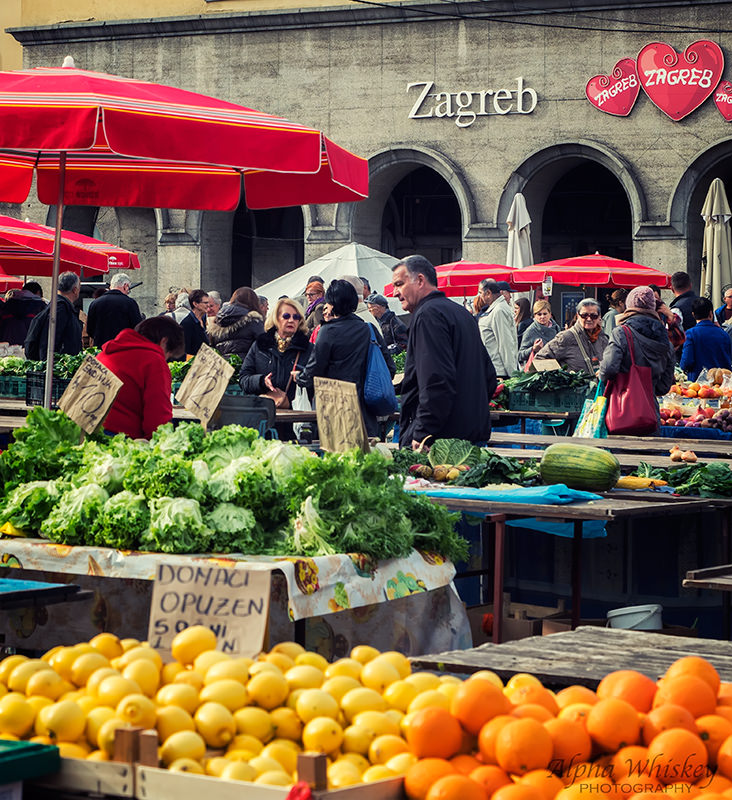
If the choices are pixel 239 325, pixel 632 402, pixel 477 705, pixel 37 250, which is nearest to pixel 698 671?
pixel 477 705

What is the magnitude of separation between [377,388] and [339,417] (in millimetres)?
2959

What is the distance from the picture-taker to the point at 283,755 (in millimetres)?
2727

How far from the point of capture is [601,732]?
282 cm

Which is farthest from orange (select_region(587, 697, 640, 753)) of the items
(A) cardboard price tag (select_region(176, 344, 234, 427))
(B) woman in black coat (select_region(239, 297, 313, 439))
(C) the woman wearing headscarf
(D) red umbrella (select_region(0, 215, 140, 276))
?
(D) red umbrella (select_region(0, 215, 140, 276))

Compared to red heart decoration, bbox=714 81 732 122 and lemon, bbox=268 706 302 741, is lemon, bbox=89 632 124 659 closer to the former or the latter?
lemon, bbox=268 706 302 741

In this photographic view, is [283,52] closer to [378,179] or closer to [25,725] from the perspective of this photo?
[378,179]

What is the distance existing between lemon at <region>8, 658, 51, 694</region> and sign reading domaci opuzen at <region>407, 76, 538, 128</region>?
70.5 ft

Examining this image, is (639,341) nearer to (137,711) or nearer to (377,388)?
(377,388)

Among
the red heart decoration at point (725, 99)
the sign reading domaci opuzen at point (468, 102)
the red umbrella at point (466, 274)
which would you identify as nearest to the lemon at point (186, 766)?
the red umbrella at point (466, 274)

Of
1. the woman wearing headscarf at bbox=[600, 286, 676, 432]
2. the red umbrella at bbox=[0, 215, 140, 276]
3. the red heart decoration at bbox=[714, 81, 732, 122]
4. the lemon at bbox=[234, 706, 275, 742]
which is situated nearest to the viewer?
the lemon at bbox=[234, 706, 275, 742]

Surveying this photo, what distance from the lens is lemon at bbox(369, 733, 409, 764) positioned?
2732mm

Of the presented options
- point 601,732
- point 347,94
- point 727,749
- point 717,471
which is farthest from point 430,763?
point 347,94

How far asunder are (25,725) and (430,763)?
87cm

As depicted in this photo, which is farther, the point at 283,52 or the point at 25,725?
the point at 283,52
